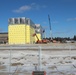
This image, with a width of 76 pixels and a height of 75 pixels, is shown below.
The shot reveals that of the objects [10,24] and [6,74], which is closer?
[6,74]

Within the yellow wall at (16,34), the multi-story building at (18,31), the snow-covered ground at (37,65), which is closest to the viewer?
the snow-covered ground at (37,65)

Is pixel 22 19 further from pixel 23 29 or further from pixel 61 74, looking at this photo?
pixel 61 74

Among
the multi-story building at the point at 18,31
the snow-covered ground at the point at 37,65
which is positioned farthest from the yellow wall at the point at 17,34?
the snow-covered ground at the point at 37,65

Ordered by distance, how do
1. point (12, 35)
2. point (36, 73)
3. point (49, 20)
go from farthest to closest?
A: 1. point (12, 35)
2. point (49, 20)
3. point (36, 73)

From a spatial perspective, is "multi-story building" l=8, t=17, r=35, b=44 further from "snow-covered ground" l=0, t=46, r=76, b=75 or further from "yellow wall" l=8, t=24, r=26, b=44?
"snow-covered ground" l=0, t=46, r=76, b=75

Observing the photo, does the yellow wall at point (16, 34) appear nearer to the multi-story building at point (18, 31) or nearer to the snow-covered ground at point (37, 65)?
the multi-story building at point (18, 31)

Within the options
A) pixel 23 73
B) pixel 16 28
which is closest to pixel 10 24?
pixel 16 28

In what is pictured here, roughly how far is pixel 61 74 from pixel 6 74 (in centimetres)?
310

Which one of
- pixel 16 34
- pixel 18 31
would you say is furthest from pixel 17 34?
pixel 18 31

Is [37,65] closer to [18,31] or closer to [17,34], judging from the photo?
[17,34]

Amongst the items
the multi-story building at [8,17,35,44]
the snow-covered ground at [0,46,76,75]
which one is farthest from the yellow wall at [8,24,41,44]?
the snow-covered ground at [0,46,76,75]

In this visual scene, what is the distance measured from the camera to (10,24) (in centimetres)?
15388

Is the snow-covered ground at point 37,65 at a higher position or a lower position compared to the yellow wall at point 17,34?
lower

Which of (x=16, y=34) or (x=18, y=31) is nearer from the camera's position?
(x=16, y=34)
